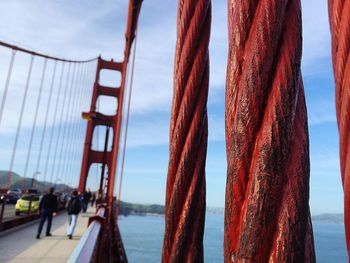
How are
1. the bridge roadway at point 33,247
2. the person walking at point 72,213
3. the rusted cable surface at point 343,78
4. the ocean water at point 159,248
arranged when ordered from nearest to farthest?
the rusted cable surface at point 343,78, the bridge roadway at point 33,247, the person walking at point 72,213, the ocean water at point 159,248

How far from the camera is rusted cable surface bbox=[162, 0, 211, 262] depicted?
0.60m

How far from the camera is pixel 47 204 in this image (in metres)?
6.75

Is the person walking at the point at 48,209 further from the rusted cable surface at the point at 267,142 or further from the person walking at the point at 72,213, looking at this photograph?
the rusted cable surface at the point at 267,142

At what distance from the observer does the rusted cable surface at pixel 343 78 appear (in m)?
0.37

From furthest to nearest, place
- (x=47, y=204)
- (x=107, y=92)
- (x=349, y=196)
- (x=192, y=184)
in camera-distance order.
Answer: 1. (x=107, y=92)
2. (x=47, y=204)
3. (x=192, y=184)
4. (x=349, y=196)

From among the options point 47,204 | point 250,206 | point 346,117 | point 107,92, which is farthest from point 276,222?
point 107,92

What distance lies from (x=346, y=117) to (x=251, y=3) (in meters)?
0.19

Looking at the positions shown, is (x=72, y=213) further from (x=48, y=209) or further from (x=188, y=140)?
(x=188, y=140)

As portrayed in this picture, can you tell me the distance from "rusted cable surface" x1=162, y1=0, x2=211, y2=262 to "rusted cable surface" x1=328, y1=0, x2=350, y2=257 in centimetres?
26

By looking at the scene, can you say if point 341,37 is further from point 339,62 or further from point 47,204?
point 47,204

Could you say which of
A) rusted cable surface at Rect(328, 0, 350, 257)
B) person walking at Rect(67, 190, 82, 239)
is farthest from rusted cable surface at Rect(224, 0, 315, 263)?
person walking at Rect(67, 190, 82, 239)

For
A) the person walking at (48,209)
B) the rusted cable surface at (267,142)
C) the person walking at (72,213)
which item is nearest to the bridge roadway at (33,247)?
the person walking at (72,213)

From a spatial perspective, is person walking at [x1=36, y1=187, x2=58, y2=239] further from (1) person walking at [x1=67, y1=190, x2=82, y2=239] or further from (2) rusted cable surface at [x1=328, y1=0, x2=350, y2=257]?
(2) rusted cable surface at [x1=328, y1=0, x2=350, y2=257]

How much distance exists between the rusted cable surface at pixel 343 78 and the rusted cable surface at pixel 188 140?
0.26 meters
